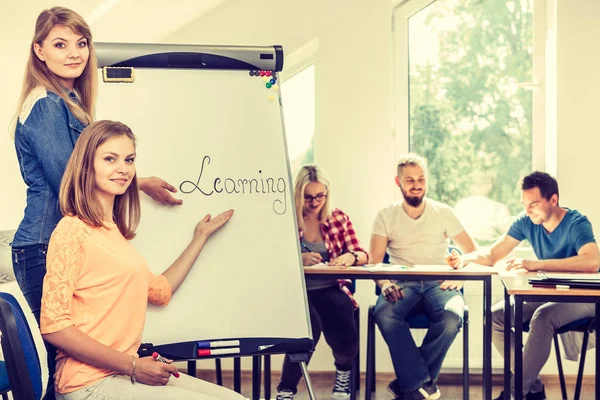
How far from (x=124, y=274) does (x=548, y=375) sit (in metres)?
2.92

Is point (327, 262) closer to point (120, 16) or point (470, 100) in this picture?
point (470, 100)

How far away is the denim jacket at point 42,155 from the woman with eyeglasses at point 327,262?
1.72 metres

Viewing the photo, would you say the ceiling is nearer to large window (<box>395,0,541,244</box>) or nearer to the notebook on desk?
large window (<box>395,0,541,244</box>)

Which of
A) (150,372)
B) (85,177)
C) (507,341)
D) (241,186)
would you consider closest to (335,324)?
(507,341)

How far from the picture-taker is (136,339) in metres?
1.71

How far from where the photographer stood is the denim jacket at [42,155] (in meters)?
1.77

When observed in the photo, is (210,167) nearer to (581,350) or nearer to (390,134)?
(390,134)

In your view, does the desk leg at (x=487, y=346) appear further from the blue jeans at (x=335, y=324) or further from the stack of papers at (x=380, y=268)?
the blue jeans at (x=335, y=324)

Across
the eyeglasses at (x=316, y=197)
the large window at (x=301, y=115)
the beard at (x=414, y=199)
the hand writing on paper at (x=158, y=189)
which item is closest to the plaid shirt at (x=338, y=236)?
the eyeglasses at (x=316, y=197)

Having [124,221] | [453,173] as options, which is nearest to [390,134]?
[453,173]

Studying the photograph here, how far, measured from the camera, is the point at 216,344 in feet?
7.34

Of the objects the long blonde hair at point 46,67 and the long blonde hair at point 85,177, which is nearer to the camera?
the long blonde hair at point 85,177

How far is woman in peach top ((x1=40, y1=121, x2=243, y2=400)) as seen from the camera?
62.4 inches

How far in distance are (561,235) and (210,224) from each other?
5.99 feet
